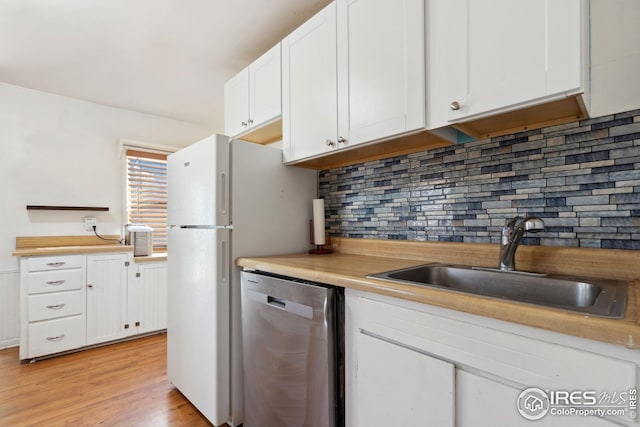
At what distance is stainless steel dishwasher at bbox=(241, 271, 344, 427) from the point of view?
46.5 inches

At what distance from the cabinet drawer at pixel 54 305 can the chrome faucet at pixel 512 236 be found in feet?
10.7

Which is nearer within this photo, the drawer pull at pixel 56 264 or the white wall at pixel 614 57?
the white wall at pixel 614 57

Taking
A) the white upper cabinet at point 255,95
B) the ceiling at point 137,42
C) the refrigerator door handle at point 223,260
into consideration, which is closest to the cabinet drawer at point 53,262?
the ceiling at point 137,42

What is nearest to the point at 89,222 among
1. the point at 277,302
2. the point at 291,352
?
the point at 277,302

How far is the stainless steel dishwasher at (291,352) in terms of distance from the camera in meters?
1.18

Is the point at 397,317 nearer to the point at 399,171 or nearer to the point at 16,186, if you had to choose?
the point at 399,171

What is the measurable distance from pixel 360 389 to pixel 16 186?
3.53 m

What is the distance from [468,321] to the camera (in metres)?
0.82

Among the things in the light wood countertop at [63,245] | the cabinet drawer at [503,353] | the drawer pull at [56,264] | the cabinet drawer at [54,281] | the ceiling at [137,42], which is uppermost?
the ceiling at [137,42]

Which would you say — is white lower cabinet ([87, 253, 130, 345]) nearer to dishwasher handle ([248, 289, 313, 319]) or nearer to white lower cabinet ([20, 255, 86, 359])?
white lower cabinet ([20, 255, 86, 359])

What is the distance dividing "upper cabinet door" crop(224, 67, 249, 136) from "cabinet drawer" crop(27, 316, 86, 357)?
85.2 inches

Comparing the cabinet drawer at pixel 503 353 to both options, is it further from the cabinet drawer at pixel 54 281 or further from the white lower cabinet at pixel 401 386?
the cabinet drawer at pixel 54 281

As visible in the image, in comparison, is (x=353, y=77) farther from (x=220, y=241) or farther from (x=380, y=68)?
(x=220, y=241)

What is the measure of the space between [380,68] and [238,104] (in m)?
1.31
